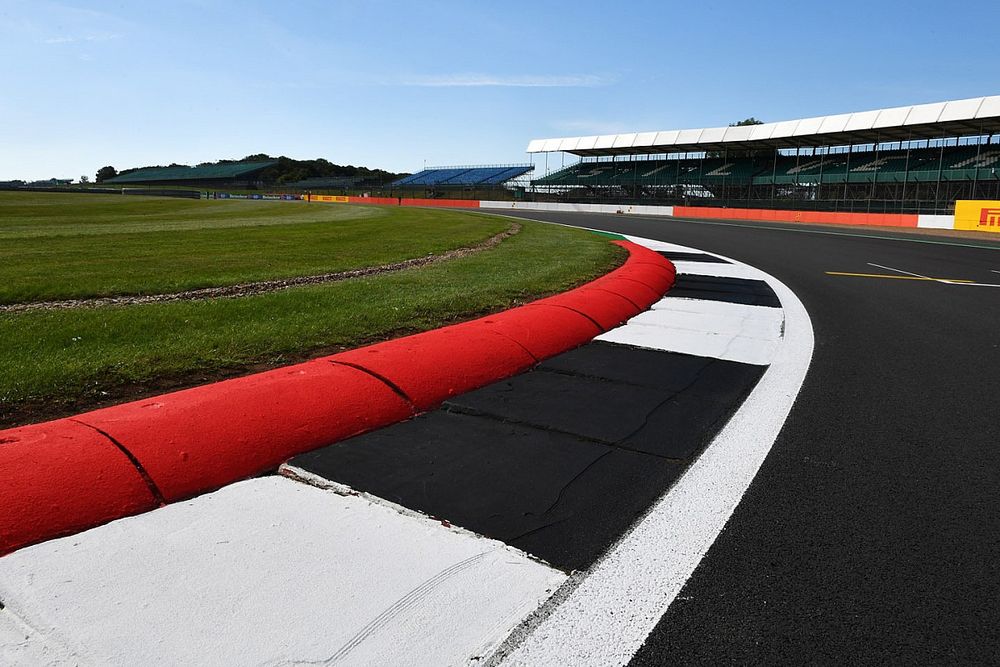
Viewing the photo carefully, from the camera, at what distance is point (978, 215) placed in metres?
27.1

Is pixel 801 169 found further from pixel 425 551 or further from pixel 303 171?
pixel 303 171

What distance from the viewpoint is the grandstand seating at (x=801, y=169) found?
1702 inches

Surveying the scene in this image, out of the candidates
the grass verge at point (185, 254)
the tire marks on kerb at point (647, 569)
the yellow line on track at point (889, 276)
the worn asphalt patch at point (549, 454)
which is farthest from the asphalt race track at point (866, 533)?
the grass verge at point (185, 254)

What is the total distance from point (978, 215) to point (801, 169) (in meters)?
29.1

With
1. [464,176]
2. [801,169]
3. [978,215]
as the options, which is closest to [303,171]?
[464,176]

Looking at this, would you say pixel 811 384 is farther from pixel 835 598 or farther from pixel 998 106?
pixel 998 106

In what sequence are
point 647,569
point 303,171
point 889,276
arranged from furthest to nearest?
point 303,171 < point 889,276 < point 647,569

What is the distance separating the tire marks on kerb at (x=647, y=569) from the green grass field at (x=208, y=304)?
3.20 m

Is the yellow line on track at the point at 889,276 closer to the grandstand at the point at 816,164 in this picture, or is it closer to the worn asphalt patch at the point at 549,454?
the worn asphalt patch at the point at 549,454

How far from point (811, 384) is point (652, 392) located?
1.22 m

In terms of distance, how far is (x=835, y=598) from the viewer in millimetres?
2139

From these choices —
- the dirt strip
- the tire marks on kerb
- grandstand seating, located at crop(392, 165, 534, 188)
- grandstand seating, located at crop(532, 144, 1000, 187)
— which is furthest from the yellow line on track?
grandstand seating, located at crop(392, 165, 534, 188)

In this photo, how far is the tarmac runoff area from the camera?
188cm

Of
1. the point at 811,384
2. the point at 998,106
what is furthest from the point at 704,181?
the point at 811,384
